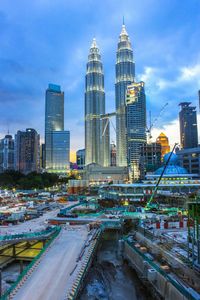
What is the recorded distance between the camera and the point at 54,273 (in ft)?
111

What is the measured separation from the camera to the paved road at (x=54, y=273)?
2861 cm

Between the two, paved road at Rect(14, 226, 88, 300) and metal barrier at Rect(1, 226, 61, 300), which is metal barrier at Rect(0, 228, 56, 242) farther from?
paved road at Rect(14, 226, 88, 300)

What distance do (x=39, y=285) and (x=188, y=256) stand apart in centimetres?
1734

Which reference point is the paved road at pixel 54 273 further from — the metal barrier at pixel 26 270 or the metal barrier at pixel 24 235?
the metal barrier at pixel 24 235

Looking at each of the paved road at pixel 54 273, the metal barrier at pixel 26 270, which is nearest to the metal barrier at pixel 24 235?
the metal barrier at pixel 26 270

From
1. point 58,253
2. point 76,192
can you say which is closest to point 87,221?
point 58,253

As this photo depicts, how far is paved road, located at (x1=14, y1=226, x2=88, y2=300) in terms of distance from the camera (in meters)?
28.6

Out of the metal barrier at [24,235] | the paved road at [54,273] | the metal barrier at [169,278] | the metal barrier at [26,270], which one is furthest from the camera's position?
the metal barrier at [24,235]

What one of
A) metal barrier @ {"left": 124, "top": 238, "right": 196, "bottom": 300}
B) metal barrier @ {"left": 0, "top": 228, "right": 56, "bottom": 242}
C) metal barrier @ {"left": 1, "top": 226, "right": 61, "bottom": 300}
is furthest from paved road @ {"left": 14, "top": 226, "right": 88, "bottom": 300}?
metal barrier @ {"left": 124, "top": 238, "right": 196, "bottom": 300}

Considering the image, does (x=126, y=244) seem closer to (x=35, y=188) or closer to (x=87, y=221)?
(x=87, y=221)

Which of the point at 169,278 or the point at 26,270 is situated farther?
the point at 26,270

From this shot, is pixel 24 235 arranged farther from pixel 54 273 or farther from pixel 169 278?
pixel 169 278

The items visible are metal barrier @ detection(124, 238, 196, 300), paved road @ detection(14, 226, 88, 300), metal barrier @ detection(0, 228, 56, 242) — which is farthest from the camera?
metal barrier @ detection(0, 228, 56, 242)

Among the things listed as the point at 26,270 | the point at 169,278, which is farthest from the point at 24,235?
the point at 169,278
